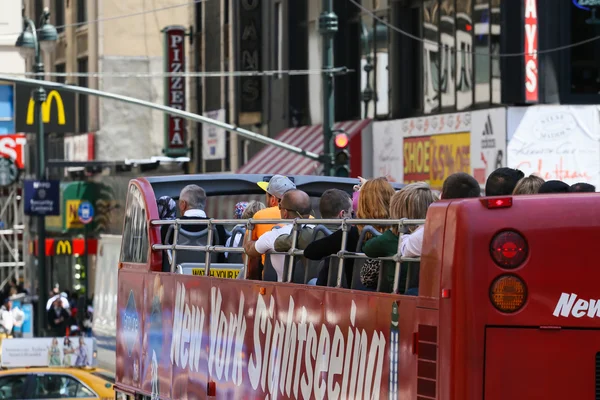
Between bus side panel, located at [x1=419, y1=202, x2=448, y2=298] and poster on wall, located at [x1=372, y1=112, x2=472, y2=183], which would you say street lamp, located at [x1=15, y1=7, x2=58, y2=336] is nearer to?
poster on wall, located at [x1=372, y1=112, x2=472, y2=183]

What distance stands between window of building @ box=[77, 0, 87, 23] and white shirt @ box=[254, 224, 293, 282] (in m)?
45.5

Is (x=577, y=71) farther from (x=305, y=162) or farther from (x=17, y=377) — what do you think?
(x=17, y=377)

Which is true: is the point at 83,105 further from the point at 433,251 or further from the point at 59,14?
the point at 433,251

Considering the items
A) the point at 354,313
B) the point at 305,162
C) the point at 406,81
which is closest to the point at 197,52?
the point at 305,162

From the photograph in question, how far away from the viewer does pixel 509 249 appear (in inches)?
256

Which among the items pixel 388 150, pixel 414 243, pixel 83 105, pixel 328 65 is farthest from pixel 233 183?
pixel 83 105

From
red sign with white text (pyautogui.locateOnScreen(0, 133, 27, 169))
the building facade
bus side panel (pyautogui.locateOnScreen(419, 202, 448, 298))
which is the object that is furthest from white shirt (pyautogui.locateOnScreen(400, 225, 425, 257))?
red sign with white text (pyautogui.locateOnScreen(0, 133, 27, 169))

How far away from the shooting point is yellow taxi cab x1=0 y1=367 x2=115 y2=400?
21.8 m

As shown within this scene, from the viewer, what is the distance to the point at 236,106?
41156mm

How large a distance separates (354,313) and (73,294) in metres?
43.9

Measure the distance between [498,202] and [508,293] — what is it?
1.30ft

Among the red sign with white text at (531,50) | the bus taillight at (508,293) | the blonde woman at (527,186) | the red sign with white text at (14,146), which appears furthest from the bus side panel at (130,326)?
the red sign with white text at (14,146)

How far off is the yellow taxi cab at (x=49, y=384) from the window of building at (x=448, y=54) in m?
10.5

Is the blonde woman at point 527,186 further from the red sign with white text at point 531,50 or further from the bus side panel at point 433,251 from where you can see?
the red sign with white text at point 531,50
